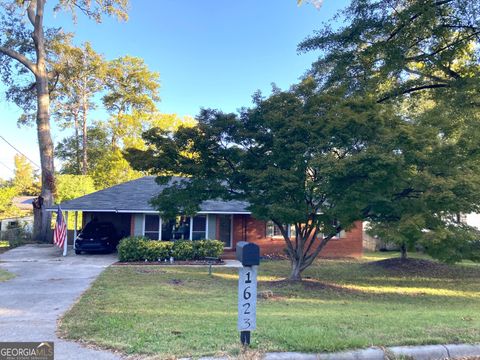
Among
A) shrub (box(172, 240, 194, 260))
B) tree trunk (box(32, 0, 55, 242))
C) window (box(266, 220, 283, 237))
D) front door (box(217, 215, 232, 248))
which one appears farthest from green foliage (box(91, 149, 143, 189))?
shrub (box(172, 240, 194, 260))

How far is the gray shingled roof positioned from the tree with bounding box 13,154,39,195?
43076 mm

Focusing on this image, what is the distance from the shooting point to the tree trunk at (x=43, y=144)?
26484 millimetres

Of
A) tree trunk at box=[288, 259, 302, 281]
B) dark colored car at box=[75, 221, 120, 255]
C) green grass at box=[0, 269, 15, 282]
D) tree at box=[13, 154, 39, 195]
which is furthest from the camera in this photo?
tree at box=[13, 154, 39, 195]

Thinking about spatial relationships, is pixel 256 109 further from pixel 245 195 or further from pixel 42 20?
pixel 42 20

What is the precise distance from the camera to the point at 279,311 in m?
8.19

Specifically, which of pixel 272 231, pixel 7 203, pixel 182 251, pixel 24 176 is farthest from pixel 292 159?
pixel 24 176

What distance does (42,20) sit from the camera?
27484 mm

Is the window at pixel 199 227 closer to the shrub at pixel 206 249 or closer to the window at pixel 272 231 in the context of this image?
the shrub at pixel 206 249

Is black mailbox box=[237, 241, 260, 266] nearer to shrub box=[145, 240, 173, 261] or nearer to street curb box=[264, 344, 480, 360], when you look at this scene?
street curb box=[264, 344, 480, 360]

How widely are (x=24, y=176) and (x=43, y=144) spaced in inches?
1609

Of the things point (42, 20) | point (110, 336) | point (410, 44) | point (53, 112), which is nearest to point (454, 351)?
point (110, 336)

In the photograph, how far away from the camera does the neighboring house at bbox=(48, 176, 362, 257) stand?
20406 mm

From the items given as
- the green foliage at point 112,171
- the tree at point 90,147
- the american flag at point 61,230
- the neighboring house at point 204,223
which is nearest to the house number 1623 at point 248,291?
the neighboring house at point 204,223

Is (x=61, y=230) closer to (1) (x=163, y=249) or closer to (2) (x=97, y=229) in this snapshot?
(2) (x=97, y=229)
